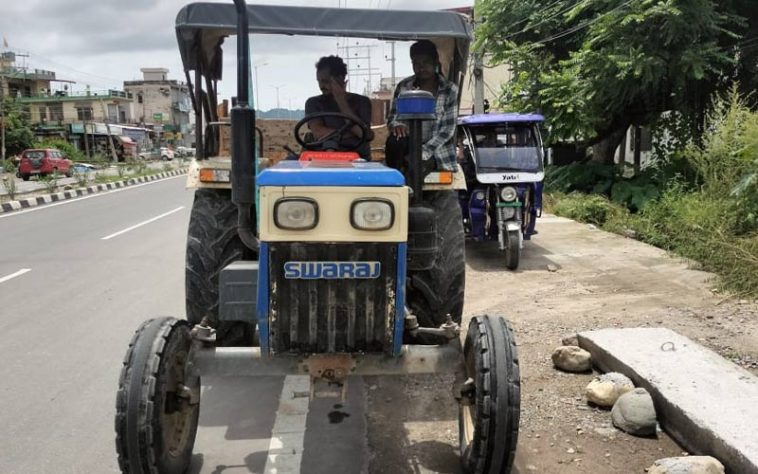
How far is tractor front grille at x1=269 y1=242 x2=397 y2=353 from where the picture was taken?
289 cm

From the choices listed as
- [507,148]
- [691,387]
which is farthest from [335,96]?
[507,148]

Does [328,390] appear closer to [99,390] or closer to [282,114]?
[99,390]

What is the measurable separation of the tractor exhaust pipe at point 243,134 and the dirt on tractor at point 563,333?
163cm

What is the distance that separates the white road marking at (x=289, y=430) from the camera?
362cm

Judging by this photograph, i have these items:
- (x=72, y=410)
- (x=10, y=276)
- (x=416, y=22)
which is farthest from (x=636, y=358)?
(x=10, y=276)

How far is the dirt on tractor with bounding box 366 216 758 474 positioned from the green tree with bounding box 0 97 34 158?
42147mm

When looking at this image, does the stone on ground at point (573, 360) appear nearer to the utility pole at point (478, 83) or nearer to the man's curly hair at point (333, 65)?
the man's curly hair at point (333, 65)

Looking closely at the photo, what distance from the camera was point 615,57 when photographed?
11.6 metres

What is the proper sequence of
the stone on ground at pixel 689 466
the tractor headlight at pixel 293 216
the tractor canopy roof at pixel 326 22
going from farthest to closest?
the tractor canopy roof at pixel 326 22 → the stone on ground at pixel 689 466 → the tractor headlight at pixel 293 216

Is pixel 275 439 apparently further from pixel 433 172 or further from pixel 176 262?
pixel 176 262

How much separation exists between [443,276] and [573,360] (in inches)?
53.2

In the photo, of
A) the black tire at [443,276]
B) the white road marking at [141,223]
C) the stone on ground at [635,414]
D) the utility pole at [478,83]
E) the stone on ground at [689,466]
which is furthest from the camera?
the utility pole at [478,83]

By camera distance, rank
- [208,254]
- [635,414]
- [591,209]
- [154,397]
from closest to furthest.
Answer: [154,397], [635,414], [208,254], [591,209]

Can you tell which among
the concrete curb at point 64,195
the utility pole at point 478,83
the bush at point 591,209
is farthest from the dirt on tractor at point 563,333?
the concrete curb at point 64,195
